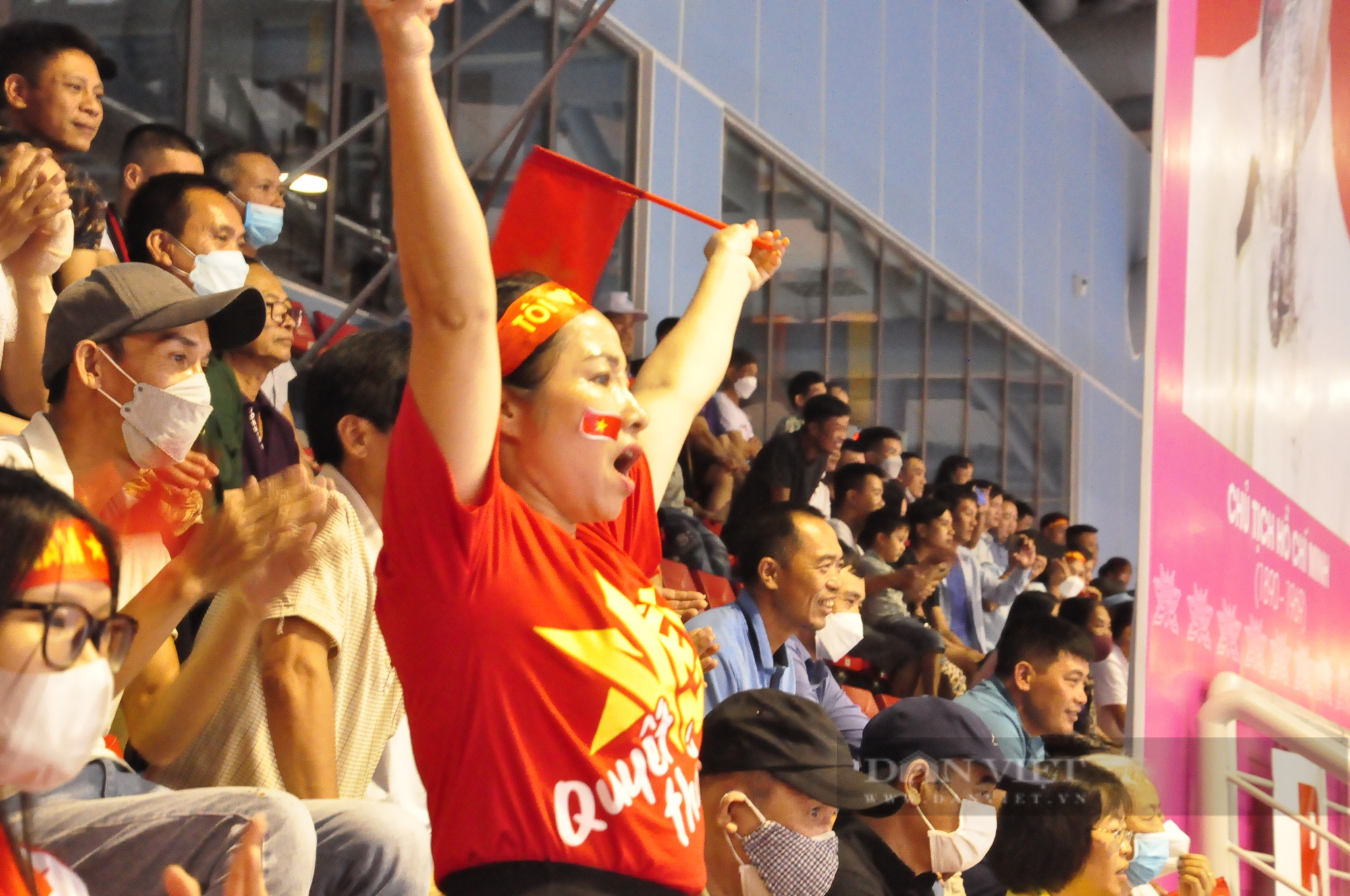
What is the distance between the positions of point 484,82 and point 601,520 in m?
5.42

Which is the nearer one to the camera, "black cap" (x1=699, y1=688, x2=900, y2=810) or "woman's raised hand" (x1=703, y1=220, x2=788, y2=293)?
"woman's raised hand" (x1=703, y1=220, x2=788, y2=293)

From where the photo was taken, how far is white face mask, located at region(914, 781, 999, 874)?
2605mm

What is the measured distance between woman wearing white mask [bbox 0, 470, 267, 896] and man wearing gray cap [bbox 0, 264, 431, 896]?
0.05 m

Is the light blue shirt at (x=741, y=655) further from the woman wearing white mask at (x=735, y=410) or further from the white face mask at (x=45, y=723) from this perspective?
the woman wearing white mask at (x=735, y=410)

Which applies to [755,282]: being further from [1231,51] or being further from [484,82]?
[484,82]

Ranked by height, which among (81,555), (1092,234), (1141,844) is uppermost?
(1092,234)

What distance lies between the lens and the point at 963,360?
11562 millimetres

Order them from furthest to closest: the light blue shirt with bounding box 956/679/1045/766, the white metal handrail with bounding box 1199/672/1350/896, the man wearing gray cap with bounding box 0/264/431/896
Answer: the white metal handrail with bounding box 1199/672/1350/896, the light blue shirt with bounding box 956/679/1045/766, the man wearing gray cap with bounding box 0/264/431/896

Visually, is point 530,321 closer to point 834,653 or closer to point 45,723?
point 45,723

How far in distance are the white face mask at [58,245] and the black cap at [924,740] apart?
5.01ft

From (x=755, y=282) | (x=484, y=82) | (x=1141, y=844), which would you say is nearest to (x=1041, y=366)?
(x=484, y=82)

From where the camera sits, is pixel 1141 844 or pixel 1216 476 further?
pixel 1216 476

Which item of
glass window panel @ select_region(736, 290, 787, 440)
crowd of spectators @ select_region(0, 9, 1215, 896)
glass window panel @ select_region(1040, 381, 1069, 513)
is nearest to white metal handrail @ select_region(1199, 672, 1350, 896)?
crowd of spectators @ select_region(0, 9, 1215, 896)

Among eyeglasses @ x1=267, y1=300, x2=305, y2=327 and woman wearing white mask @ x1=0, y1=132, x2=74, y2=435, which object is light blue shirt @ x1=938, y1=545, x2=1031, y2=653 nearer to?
eyeglasses @ x1=267, y1=300, x2=305, y2=327
